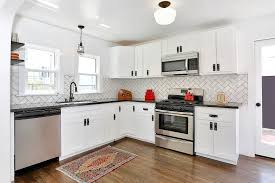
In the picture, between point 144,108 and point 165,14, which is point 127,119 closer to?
point 144,108

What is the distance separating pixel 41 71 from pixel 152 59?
237 cm

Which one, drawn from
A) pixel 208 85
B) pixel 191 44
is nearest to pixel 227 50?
pixel 191 44

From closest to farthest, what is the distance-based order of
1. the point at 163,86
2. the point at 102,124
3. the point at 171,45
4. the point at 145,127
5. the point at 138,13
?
the point at 138,13 → the point at 102,124 → the point at 171,45 → the point at 145,127 → the point at 163,86

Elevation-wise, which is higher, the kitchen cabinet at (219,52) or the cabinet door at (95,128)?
the kitchen cabinet at (219,52)

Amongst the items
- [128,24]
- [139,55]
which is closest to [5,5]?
[128,24]

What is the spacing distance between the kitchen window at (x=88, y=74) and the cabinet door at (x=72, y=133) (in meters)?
0.95

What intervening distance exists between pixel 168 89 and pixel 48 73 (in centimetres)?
267

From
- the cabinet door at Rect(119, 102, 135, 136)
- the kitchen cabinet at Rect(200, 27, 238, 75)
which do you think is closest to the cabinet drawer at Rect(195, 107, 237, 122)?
the kitchen cabinet at Rect(200, 27, 238, 75)

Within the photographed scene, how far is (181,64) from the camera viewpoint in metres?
3.41

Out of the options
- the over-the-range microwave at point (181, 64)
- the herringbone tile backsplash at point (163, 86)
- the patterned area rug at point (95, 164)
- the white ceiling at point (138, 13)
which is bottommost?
the patterned area rug at point (95, 164)

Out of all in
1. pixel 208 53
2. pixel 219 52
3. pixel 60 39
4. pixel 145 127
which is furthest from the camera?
pixel 145 127

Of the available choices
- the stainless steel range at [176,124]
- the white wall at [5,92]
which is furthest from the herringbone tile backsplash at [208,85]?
the white wall at [5,92]

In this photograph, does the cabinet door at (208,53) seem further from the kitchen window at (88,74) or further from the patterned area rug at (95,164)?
the kitchen window at (88,74)

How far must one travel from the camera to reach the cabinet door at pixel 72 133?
9.16 feet
